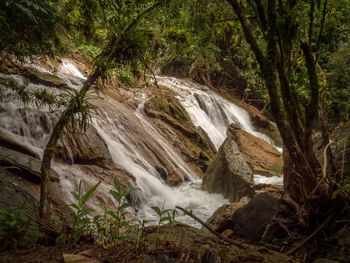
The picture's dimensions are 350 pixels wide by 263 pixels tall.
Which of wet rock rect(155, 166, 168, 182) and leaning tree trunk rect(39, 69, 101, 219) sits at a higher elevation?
leaning tree trunk rect(39, 69, 101, 219)

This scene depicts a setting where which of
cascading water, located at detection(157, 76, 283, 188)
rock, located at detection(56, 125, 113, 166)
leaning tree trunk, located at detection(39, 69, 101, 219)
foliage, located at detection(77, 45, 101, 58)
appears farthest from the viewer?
foliage, located at detection(77, 45, 101, 58)

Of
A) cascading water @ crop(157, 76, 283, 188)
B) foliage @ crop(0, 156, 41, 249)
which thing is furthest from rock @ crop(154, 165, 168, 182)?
foliage @ crop(0, 156, 41, 249)

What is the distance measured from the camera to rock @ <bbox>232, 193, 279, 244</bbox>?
3.20m

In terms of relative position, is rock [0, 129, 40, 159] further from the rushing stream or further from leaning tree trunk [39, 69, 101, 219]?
leaning tree trunk [39, 69, 101, 219]

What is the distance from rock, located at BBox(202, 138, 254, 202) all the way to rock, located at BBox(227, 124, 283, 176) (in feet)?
7.27

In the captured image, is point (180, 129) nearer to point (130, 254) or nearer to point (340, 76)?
point (340, 76)

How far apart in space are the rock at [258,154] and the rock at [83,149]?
5663 mm

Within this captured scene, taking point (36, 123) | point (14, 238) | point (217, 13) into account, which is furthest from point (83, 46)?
point (14, 238)

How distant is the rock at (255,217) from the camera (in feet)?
10.5

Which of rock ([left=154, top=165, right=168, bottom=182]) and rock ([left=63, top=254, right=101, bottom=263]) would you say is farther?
rock ([left=154, top=165, right=168, bottom=182])

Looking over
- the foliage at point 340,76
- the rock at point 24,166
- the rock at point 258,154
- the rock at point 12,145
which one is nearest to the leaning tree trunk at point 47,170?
the rock at point 24,166

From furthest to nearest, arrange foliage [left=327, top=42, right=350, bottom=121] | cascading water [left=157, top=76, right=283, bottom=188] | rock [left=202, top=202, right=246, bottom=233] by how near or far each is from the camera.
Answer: cascading water [left=157, top=76, right=283, bottom=188]
foliage [left=327, top=42, right=350, bottom=121]
rock [left=202, top=202, right=246, bottom=233]

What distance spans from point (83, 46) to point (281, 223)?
14085 millimetres

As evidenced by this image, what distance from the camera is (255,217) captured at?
3.40 metres
